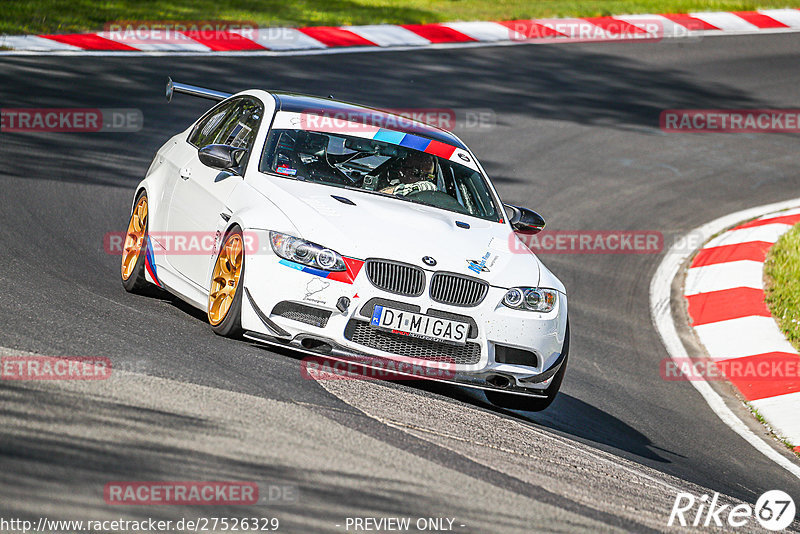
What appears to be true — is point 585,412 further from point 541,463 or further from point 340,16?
point 340,16

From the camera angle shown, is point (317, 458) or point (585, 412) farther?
point (585, 412)

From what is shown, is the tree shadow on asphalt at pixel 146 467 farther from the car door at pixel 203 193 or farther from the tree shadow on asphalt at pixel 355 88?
the tree shadow on asphalt at pixel 355 88

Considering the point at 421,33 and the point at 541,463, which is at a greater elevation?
the point at 421,33

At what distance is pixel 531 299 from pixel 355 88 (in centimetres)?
923

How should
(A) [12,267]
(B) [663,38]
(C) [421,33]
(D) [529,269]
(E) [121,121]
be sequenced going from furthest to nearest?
(B) [663,38]
(C) [421,33]
(E) [121,121]
(A) [12,267]
(D) [529,269]

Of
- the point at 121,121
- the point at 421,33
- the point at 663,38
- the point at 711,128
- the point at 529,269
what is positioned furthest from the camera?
the point at 663,38

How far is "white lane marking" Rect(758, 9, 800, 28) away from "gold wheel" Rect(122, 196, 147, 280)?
16768 millimetres

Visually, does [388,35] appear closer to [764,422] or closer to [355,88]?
[355,88]

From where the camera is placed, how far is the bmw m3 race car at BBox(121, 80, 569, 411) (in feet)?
21.0

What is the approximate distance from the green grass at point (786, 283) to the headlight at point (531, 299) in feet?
13.3

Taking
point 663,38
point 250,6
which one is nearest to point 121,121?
point 250,6

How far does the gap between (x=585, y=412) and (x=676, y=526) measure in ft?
9.32

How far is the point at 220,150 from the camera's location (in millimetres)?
7352

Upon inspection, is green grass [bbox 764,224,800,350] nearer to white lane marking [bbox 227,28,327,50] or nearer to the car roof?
the car roof
